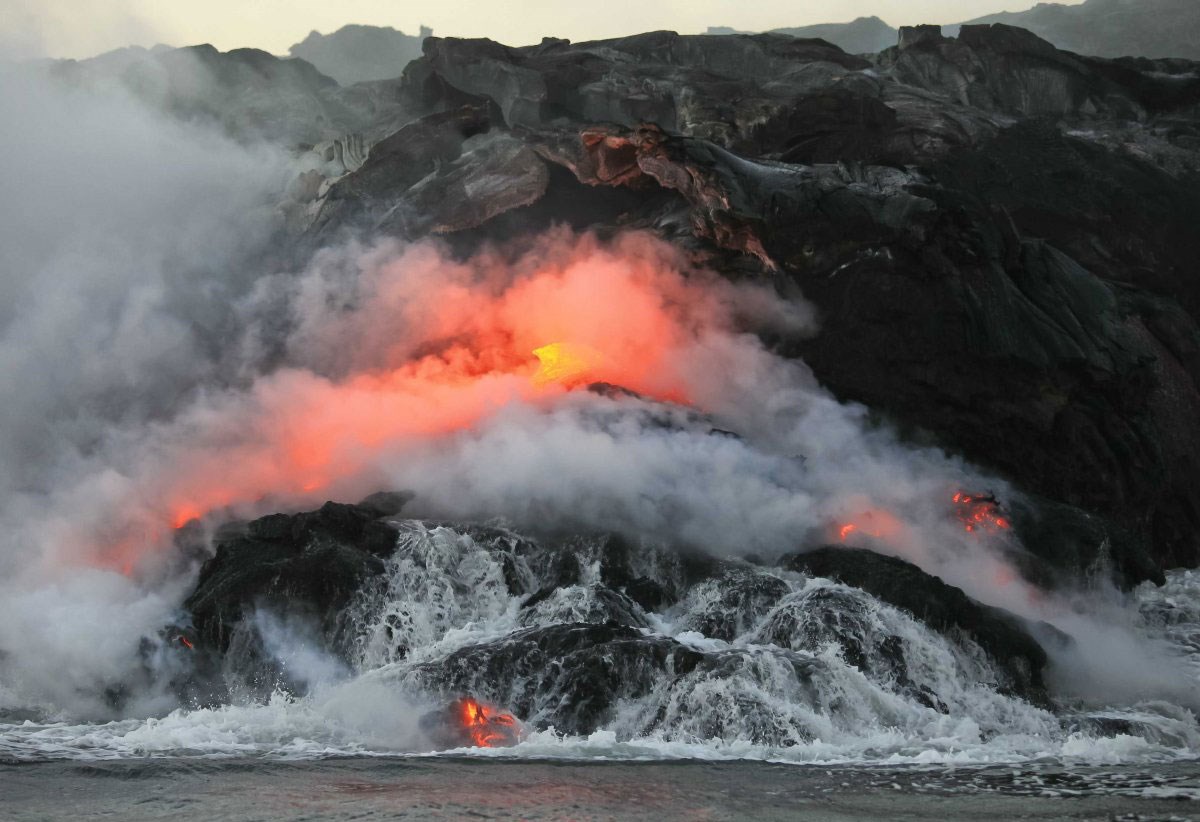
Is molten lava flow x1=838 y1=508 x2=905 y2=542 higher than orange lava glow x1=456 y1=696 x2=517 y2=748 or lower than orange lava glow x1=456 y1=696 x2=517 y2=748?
higher

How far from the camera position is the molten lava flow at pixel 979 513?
2804 centimetres

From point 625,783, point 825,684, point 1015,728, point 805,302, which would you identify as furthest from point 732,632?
point 805,302

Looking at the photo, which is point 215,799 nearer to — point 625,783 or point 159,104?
point 625,783

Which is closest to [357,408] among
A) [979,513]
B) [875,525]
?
[875,525]

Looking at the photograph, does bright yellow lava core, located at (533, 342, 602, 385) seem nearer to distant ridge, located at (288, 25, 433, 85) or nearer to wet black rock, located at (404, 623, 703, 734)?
wet black rock, located at (404, 623, 703, 734)

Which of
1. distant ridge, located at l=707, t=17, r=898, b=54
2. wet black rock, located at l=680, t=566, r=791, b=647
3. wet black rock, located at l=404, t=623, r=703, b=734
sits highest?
distant ridge, located at l=707, t=17, r=898, b=54

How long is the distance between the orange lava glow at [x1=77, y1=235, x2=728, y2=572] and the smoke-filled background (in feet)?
0.28

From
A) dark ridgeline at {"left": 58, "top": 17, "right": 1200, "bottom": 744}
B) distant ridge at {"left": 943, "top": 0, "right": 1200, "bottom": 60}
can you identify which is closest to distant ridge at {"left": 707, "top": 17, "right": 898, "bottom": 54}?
distant ridge at {"left": 943, "top": 0, "right": 1200, "bottom": 60}

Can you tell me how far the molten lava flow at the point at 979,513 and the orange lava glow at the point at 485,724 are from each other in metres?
13.4

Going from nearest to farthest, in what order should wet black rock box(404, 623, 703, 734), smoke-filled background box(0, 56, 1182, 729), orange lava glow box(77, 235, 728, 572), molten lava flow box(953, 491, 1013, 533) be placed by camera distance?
1. wet black rock box(404, 623, 703, 734)
2. smoke-filled background box(0, 56, 1182, 729)
3. molten lava flow box(953, 491, 1013, 533)
4. orange lava glow box(77, 235, 728, 572)

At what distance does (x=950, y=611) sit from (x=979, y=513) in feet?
22.1

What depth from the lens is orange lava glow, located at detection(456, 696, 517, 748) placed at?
18.8 meters

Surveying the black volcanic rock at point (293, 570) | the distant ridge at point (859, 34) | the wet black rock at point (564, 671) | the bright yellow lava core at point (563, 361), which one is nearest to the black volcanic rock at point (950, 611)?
the wet black rock at point (564, 671)

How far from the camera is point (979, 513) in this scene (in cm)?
2839
